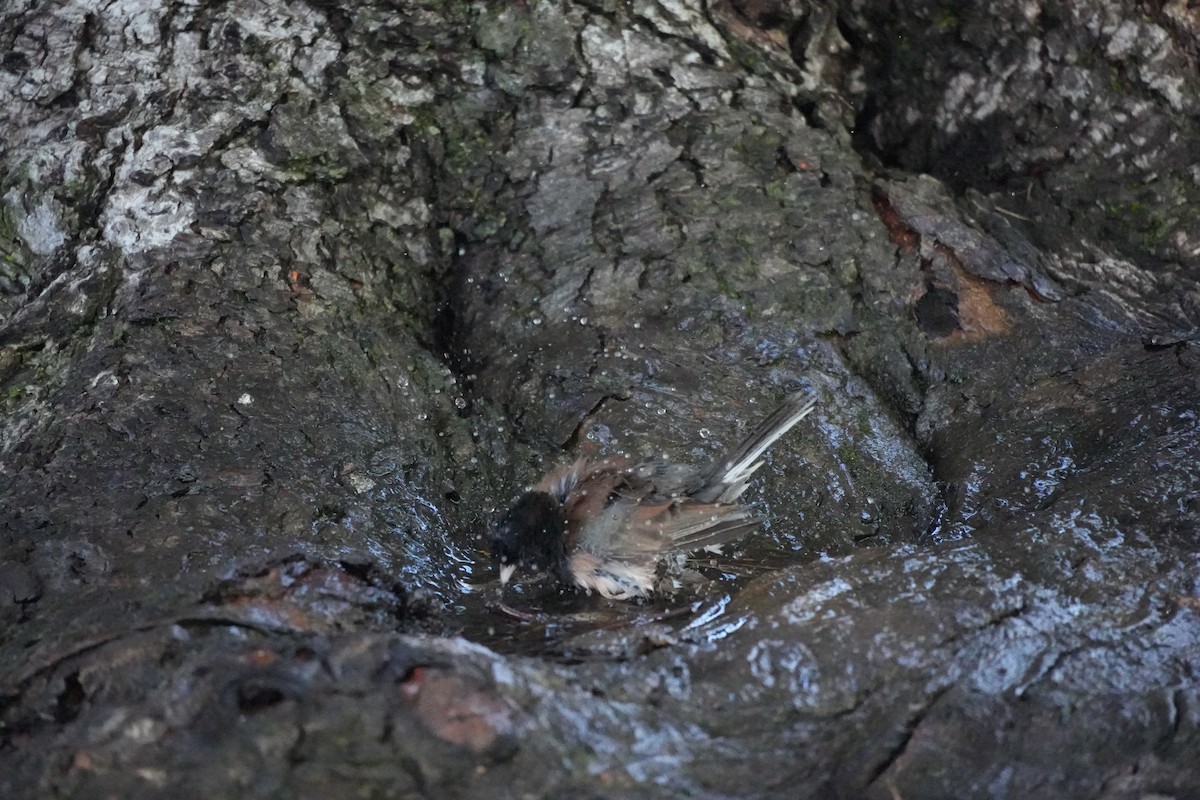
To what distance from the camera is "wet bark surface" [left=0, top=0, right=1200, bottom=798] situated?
8.77 feet

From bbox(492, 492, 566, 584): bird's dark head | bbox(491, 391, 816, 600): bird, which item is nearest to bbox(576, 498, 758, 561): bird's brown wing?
bbox(491, 391, 816, 600): bird

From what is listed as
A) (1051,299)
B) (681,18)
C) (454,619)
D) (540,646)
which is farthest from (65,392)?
(1051,299)

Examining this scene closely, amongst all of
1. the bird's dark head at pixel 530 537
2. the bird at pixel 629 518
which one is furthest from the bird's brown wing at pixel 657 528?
the bird's dark head at pixel 530 537

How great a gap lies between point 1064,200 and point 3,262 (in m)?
4.28

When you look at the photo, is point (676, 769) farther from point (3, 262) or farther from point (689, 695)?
point (3, 262)

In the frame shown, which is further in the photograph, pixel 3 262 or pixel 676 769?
pixel 3 262

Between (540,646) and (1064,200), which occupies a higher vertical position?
(1064,200)

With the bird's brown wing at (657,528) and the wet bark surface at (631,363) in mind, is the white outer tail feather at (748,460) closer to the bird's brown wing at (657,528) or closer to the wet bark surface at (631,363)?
the bird's brown wing at (657,528)

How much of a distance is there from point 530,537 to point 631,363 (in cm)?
86

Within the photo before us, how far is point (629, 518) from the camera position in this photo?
13.4 ft

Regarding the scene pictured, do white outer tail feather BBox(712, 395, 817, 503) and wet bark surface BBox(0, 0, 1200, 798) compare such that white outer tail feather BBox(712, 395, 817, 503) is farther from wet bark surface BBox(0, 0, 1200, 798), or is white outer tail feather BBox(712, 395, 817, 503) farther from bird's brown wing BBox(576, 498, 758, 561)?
wet bark surface BBox(0, 0, 1200, 798)

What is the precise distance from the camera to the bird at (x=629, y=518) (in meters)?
3.92

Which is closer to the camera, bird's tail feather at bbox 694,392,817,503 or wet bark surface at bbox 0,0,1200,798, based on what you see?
wet bark surface at bbox 0,0,1200,798

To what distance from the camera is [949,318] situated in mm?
4488
